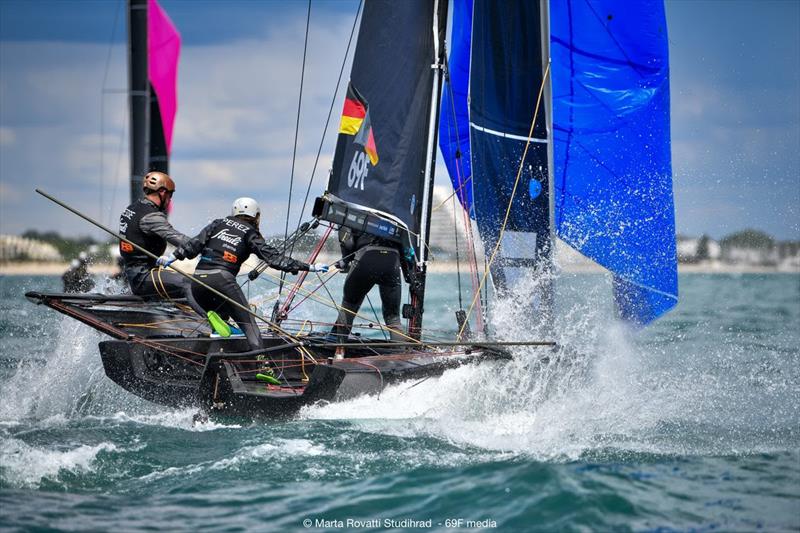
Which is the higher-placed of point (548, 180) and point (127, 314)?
point (548, 180)

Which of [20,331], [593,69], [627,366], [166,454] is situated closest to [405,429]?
[166,454]

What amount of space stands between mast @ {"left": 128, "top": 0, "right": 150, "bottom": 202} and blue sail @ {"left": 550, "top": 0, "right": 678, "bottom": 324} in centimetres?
725

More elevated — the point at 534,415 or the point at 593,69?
the point at 593,69

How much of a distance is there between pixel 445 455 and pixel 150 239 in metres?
3.77

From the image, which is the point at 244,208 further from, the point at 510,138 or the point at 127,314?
the point at 510,138

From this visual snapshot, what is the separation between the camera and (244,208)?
8516 millimetres

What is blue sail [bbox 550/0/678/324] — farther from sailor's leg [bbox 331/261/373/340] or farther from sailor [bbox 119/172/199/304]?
sailor [bbox 119/172/199/304]

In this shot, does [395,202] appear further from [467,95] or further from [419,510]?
[419,510]

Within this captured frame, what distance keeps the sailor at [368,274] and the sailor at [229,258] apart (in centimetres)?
79

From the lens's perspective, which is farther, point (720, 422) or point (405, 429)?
point (720, 422)

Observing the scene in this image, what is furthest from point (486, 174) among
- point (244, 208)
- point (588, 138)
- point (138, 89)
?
point (138, 89)

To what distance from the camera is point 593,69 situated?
10.3 m

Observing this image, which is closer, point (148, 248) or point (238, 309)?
point (238, 309)

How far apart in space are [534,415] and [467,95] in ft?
15.3
